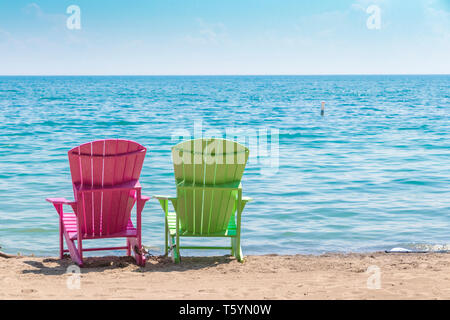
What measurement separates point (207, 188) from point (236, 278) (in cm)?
88

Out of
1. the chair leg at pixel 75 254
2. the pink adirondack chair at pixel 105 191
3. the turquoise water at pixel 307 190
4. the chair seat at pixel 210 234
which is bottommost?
the turquoise water at pixel 307 190

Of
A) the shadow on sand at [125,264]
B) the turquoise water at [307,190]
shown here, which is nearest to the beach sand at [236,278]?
the shadow on sand at [125,264]

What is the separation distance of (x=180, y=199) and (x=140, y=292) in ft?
4.40

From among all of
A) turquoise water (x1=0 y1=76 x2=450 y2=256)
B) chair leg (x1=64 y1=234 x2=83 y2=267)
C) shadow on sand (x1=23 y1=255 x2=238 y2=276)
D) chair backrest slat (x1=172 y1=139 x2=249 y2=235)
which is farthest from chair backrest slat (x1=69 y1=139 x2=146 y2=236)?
turquoise water (x1=0 y1=76 x2=450 y2=256)

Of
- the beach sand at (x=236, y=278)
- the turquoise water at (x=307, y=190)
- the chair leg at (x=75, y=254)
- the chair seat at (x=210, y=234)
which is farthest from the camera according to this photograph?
the turquoise water at (x=307, y=190)

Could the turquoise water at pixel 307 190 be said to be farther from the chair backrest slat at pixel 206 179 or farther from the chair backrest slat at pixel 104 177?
the chair backrest slat at pixel 104 177

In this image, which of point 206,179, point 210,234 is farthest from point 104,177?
point 210,234

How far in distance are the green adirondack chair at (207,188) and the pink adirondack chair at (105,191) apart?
321mm

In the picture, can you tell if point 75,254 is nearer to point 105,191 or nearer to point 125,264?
point 125,264

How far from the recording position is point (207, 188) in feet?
16.5

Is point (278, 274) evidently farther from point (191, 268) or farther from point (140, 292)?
point (140, 292)

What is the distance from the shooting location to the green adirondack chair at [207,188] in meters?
5.02
